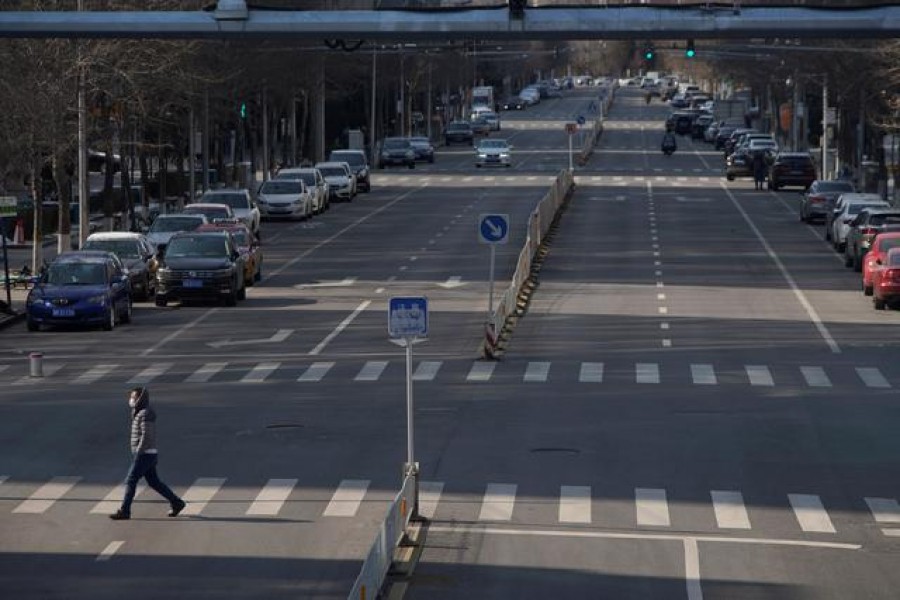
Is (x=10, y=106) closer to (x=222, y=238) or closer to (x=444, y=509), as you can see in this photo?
(x=222, y=238)

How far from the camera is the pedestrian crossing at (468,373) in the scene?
109 ft

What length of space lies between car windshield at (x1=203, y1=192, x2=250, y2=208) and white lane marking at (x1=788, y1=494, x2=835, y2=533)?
142 ft

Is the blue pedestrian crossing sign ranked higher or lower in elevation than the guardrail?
higher

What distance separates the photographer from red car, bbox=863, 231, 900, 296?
149 feet

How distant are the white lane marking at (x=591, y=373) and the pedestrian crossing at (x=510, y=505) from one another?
32.4ft

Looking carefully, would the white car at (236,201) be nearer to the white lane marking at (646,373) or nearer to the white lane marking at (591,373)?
the white lane marking at (591,373)

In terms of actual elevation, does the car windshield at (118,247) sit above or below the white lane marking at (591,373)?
above

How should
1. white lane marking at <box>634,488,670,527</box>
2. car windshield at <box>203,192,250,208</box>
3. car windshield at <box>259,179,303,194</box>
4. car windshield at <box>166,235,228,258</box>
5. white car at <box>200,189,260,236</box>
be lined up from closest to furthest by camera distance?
white lane marking at <box>634,488,670,527</box>
car windshield at <box>166,235,228,258</box>
white car at <box>200,189,260,236</box>
car windshield at <box>203,192,250,208</box>
car windshield at <box>259,179,303,194</box>

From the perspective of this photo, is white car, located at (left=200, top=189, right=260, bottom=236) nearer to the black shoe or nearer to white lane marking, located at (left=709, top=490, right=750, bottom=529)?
white lane marking, located at (left=709, top=490, right=750, bottom=529)

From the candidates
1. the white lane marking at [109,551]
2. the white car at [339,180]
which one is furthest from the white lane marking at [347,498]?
the white car at [339,180]

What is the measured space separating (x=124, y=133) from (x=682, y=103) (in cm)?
12613

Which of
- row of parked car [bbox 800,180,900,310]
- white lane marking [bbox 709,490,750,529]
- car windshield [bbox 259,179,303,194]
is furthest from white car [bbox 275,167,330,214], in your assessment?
white lane marking [bbox 709,490,750,529]

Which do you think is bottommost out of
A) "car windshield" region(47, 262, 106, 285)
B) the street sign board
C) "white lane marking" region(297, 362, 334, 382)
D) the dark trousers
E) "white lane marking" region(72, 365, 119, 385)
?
"white lane marking" region(297, 362, 334, 382)

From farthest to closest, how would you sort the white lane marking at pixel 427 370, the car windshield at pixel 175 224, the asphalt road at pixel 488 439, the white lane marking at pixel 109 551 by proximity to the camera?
1. the car windshield at pixel 175 224
2. the white lane marking at pixel 427 370
3. the white lane marking at pixel 109 551
4. the asphalt road at pixel 488 439
